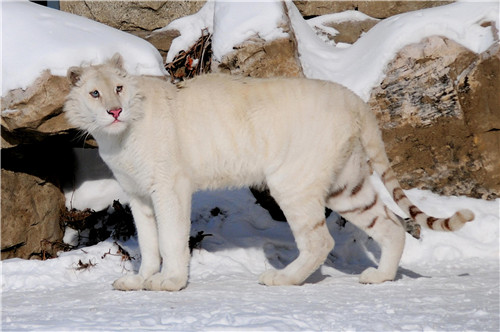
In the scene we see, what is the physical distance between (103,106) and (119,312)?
64.8 inches

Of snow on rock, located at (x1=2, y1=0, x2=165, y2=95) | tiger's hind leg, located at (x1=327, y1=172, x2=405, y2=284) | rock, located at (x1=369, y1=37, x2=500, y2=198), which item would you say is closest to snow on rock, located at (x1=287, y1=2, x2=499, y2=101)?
rock, located at (x1=369, y1=37, x2=500, y2=198)

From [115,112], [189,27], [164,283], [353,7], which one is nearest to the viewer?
[115,112]

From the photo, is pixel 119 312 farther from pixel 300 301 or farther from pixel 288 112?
pixel 288 112

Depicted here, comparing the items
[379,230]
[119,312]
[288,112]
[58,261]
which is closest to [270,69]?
[288,112]

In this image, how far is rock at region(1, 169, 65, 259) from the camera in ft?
23.5

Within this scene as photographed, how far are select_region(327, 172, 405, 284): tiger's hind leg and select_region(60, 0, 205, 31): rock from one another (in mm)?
5002

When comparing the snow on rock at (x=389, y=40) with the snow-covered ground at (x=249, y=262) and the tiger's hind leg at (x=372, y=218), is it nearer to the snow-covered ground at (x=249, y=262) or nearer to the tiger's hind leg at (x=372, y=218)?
the snow-covered ground at (x=249, y=262)

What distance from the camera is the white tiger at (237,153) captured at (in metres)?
5.49

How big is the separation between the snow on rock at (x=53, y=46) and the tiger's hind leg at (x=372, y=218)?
2.65m

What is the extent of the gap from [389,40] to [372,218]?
3.08 metres

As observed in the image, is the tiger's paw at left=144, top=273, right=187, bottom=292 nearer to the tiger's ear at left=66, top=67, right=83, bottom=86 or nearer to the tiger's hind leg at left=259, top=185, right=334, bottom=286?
the tiger's hind leg at left=259, top=185, right=334, bottom=286

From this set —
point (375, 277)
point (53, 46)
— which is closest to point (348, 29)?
point (53, 46)

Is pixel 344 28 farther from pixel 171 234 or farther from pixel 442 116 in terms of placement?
pixel 171 234

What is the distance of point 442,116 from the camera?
7.68 meters
